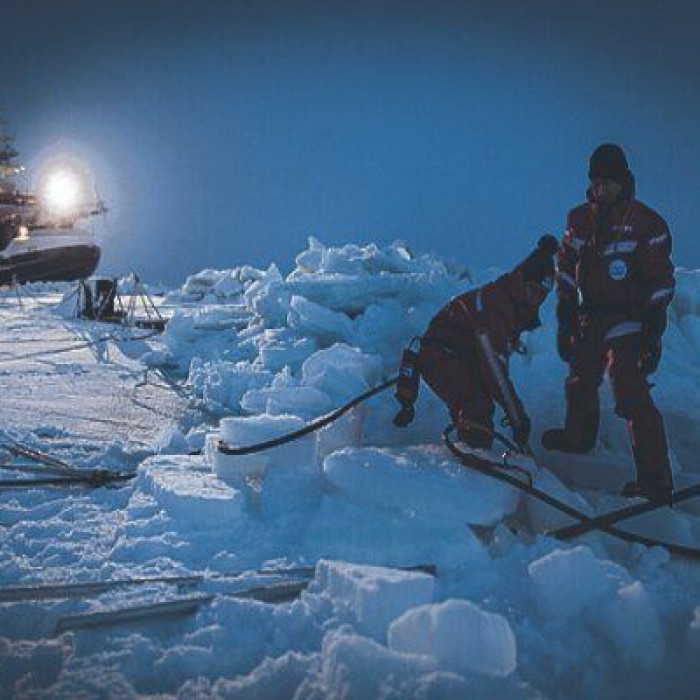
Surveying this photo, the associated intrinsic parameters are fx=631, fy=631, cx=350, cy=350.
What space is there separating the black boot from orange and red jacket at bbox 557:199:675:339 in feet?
2.90

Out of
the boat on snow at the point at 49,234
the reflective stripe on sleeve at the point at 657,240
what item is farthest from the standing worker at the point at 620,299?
the boat on snow at the point at 49,234

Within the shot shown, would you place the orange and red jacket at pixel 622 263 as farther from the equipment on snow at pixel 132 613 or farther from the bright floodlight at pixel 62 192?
the bright floodlight at pixel 62 192

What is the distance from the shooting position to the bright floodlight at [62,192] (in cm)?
4644

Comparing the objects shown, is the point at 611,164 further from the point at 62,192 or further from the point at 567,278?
the point at 62,192

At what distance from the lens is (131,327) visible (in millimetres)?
16734

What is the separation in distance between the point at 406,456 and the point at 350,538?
0.66m

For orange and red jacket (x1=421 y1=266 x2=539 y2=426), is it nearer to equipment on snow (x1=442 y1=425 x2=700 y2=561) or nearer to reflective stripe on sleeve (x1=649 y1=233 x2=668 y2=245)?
equipment on snow (x1=442 y1=425 x2=700 y2=561)

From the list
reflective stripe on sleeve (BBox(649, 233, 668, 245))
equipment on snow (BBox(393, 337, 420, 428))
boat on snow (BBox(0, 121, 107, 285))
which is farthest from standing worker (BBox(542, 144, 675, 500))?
boat on snow (BBox(0, 121, 107, 285))

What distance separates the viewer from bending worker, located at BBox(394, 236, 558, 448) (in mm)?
4168

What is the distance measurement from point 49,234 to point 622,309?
46282mm

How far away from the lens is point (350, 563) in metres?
2.91

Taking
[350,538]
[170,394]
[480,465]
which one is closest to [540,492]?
[480,465]

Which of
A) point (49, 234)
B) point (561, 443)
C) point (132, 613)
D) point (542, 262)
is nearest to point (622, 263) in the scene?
point (542, 262)

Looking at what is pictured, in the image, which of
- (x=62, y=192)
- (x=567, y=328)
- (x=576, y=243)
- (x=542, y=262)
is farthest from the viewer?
(x=62, y=192)
